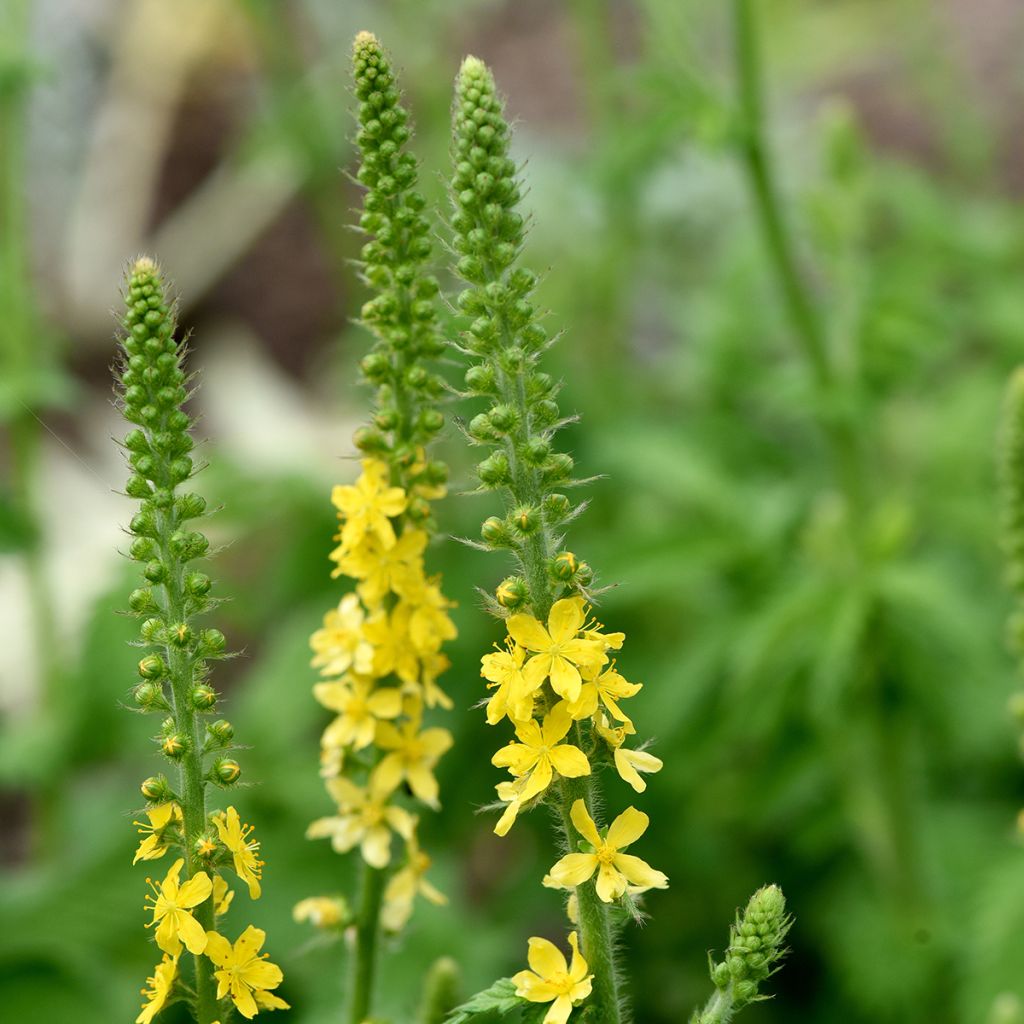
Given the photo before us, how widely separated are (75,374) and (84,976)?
7.42 m

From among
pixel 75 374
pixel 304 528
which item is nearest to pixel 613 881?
pixel 304 528

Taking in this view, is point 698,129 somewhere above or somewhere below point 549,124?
below

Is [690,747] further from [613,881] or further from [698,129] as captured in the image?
[613,881]

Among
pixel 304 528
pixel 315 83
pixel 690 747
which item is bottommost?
pixel 690 747

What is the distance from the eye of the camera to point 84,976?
4.85 meters

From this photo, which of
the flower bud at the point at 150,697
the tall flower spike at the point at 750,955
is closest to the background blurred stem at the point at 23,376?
the flower bud at the point at 150,697

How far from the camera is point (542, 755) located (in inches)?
73.3

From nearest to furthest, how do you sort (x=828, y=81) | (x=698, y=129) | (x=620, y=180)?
1. (x=698, y=129)
2. (x=620, y=180)
3. (x=828, y=81)

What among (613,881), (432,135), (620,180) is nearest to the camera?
(613,881)

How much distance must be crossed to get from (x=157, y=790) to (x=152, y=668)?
162 mm

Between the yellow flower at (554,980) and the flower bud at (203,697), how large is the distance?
1.72ft

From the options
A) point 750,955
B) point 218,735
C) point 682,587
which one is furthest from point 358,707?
point 682,587

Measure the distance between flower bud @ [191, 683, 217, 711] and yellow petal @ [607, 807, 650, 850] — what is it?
1.81ft

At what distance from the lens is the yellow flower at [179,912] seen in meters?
1.80
